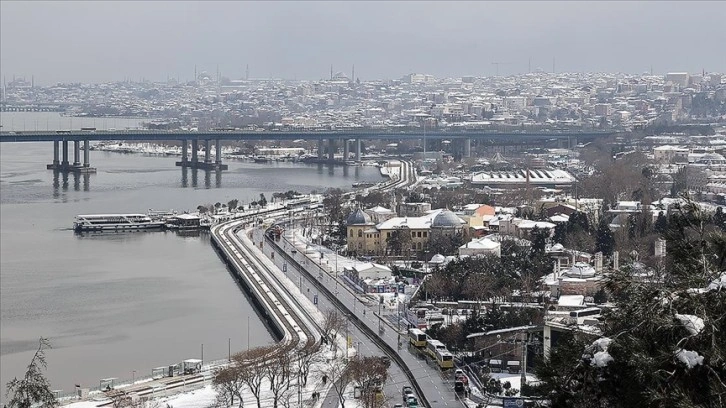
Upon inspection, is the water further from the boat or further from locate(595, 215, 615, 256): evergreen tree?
locate(595, 215, 615, 256): evergreen tree

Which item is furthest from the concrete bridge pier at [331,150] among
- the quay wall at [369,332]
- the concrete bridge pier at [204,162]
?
the quay wall at [369,332]

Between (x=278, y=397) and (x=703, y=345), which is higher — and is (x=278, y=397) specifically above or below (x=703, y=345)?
below

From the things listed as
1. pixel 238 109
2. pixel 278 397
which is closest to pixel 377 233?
pixel 278 397

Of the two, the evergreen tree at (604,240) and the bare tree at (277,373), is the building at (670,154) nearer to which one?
the evergreen tree at (604,240)

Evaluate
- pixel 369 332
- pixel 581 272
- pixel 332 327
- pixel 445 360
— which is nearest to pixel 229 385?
pixel 445 360

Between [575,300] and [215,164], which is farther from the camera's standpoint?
[215,164]

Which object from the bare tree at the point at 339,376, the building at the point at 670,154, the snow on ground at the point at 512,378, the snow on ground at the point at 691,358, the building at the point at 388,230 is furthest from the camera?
the building at the point at 670,154

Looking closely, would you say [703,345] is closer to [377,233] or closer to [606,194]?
[377,233]
